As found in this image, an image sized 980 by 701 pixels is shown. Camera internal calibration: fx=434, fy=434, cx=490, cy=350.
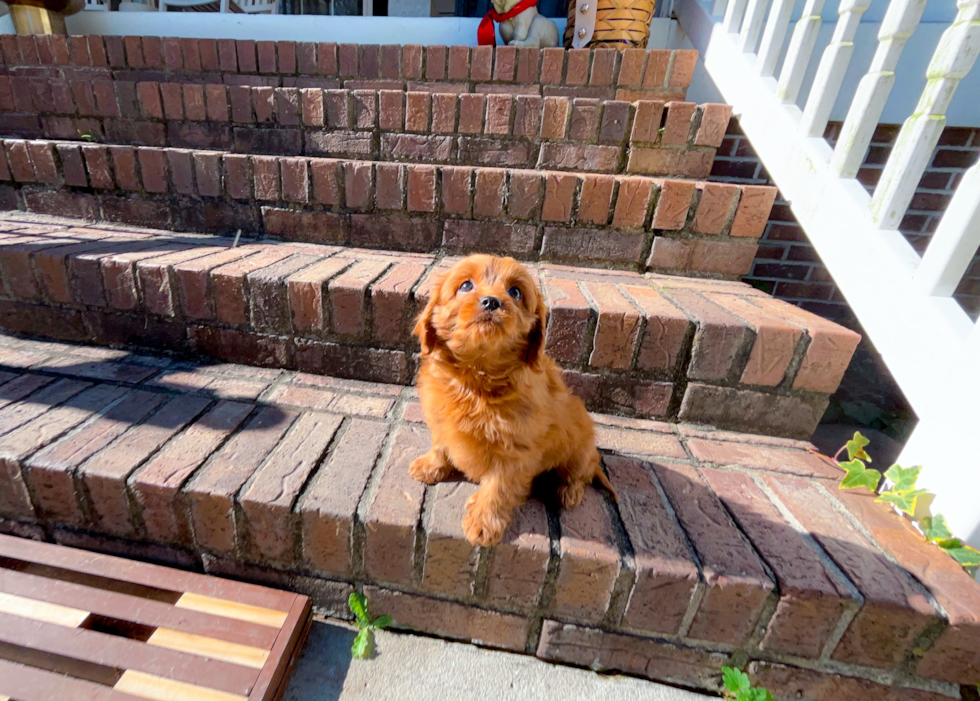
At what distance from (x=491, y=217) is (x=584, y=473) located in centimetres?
129

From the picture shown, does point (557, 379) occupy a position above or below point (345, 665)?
above

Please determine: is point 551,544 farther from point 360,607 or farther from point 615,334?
point 615,334

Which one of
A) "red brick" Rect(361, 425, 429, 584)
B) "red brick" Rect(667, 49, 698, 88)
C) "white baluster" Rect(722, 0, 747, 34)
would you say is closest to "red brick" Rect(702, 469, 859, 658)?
"red brick" Rect(361, 425, 429, 584)

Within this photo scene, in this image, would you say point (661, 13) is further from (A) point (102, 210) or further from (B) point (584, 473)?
(A) point (102, 210)

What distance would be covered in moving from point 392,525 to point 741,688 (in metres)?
1.01

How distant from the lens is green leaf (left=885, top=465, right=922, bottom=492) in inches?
49.7

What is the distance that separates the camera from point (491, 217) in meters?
2.06

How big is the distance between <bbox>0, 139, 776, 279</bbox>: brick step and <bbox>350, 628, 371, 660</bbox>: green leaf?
5.19 feet

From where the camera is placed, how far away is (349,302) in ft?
5.28

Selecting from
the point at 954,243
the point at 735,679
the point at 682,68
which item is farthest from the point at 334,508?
the point at 682,68

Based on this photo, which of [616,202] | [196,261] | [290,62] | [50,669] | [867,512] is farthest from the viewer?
[290,62]

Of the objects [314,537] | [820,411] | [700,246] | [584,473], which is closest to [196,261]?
[314,537]

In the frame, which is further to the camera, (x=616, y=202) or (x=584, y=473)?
(x=616, y=202)

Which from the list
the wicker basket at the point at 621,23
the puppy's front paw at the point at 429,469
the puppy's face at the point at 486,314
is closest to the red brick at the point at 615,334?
the puppy's face at the point at 486,314
